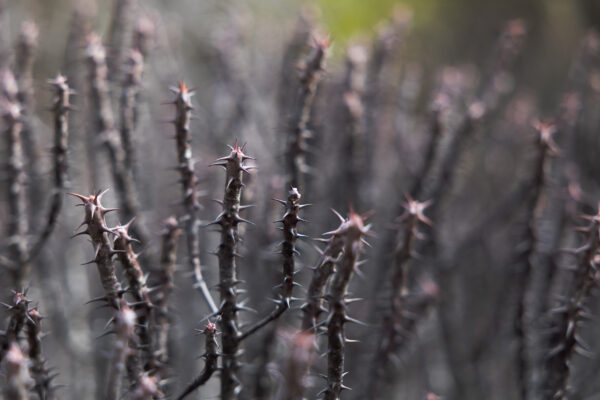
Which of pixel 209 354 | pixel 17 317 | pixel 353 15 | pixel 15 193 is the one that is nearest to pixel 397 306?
pixel 209 354

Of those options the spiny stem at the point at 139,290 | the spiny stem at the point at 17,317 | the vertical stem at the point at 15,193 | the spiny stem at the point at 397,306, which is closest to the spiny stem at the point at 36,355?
the spiny stem at the point at 17,317

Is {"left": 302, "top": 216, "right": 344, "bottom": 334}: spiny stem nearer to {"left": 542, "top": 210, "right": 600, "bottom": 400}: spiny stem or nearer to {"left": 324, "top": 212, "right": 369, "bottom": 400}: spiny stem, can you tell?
{"left": 324, "top": 212, "right": 369, "bottom": 400}: spiny stem

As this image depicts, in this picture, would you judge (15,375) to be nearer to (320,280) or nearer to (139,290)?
(139,290)

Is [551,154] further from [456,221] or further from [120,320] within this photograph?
[120,320]

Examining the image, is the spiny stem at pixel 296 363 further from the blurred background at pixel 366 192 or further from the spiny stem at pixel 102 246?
the blurred background at pixel 366 192

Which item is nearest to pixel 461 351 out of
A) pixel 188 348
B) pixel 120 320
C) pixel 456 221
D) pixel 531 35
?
pixel 456 221

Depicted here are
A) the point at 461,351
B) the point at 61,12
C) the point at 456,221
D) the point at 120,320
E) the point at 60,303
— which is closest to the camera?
the point at 120,320
